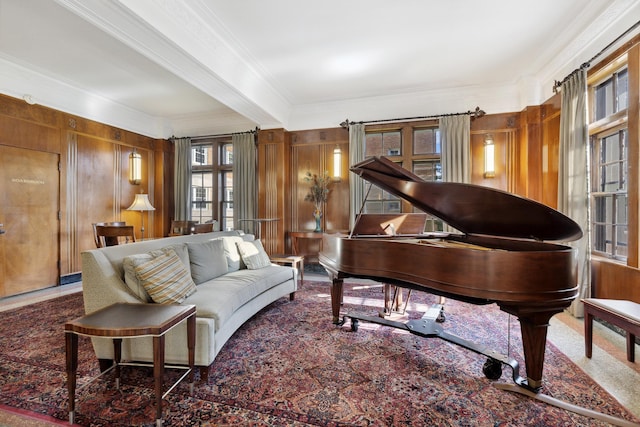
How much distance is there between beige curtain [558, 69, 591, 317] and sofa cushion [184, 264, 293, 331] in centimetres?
318

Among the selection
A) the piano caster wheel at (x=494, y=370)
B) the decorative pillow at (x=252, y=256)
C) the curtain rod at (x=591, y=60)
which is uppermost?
the curtain rod at (x=591, y=60)

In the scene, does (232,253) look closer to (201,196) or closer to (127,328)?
(127,328)

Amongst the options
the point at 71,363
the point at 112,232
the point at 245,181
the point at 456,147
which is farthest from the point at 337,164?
the point at 71,363

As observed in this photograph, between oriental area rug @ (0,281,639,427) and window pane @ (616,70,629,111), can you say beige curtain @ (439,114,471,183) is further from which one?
oriental area rug @ (0,281,639,427)

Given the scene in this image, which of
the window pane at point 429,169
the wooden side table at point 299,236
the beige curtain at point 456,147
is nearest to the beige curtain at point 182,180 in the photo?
the wooden side table at point 299,236

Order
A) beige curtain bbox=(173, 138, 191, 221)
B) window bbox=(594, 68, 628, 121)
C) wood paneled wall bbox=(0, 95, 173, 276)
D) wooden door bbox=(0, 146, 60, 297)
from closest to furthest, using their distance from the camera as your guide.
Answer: window bbox=(594, 68, 628, 121), wooden door bbox=(0, 146, 60, 297), wood paneled wall bbox=(0, 95, 173, 276), beige curtain bbox=(173, 138, 191, 221)

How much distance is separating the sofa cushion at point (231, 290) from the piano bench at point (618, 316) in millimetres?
2766

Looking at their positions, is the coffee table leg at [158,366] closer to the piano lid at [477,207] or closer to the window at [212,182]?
the piano lid at [477,207]

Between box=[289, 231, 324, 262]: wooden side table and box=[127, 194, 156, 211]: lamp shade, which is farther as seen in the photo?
box=[127, 194, 156, 211]: lamp shade

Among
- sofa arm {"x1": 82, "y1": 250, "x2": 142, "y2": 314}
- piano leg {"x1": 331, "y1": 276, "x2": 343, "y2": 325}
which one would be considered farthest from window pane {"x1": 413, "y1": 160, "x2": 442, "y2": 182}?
sofa arm {"x1": 82, "y1": 250, "x2": 142, "y2": 314}

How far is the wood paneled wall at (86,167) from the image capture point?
412cm

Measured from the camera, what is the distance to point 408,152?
16.8 ft

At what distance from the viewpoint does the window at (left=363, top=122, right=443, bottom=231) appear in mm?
5035

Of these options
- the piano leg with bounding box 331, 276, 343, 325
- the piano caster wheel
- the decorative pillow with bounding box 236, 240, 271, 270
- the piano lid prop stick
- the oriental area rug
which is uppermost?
the decorative pillow with bounding box 236, 240, 271, 270
